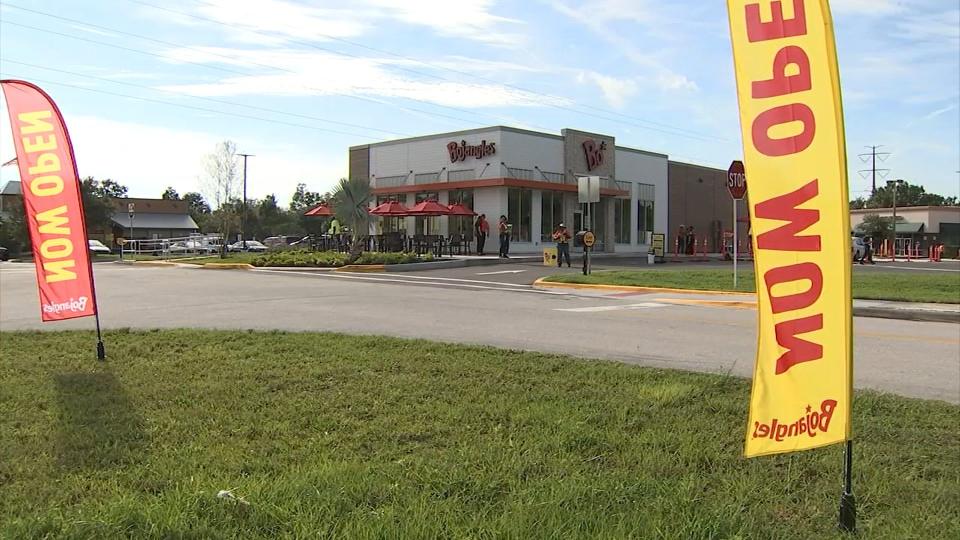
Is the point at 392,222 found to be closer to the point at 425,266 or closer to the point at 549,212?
the point at 549,212

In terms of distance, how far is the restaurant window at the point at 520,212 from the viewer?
35919mm

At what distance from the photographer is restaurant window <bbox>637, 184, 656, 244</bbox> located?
4424cm

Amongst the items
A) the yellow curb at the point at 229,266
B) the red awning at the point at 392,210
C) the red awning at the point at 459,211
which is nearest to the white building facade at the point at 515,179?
the red awning at the point at 459,211

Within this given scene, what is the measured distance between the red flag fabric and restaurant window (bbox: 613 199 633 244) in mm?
36828

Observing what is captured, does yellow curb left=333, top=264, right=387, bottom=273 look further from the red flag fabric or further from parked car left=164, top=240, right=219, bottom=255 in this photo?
parked car left=164, top=240, right=219, bottom=255

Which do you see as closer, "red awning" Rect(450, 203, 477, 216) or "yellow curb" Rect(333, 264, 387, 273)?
"yellow curb" Rect(333, 264, 387, 273)

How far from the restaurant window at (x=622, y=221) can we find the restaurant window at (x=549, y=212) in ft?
17.4

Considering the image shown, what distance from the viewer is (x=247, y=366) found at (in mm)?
6691

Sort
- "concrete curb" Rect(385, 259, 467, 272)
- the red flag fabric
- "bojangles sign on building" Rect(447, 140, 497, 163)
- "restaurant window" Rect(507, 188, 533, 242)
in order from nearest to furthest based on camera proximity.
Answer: the red flag fabric
"concrete curb" Rect(385, 259, 467, 272)
"bojangles sign on building" Rect(447, 140, 497, 163)
"restaurant window" Rect(507, 188, 533, 242)

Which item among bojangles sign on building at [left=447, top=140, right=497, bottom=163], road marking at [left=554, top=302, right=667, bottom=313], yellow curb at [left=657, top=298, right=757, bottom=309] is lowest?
yellow curb at [left=657, top=298, right=757, bottom=309]

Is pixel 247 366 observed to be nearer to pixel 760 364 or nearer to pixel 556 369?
pixel 556 369

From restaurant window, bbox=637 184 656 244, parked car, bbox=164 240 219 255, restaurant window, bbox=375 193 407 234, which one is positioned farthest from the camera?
parked car, bbox=164 240 219 255

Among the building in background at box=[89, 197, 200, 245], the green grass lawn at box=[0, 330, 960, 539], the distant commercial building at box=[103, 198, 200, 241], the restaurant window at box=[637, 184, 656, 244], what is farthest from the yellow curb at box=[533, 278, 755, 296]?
Answer: the distant commercial building at box=[103, 198, 200, 241]

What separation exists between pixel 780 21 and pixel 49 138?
6.82 metres
